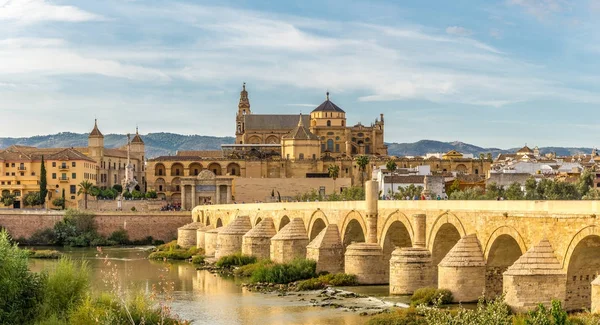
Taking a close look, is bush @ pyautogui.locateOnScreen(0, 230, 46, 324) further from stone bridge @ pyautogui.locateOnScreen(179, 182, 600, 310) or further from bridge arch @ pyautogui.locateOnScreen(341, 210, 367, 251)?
bridge arch @ pyautogui.locateOnScreen(341, 210, 367, 251)

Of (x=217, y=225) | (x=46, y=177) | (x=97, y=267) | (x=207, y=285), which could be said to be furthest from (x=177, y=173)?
(x=207, y=285)

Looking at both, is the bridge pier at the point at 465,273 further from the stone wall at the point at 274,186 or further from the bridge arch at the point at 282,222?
the stone wall at the point at 274,186

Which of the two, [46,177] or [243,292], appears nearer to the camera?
[243,292]

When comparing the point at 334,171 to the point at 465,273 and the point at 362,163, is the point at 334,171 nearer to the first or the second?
the point at 362,163

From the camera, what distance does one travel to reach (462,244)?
2906 centimetres

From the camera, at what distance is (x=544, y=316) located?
19828 millimetres

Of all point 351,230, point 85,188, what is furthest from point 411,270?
point 85,188

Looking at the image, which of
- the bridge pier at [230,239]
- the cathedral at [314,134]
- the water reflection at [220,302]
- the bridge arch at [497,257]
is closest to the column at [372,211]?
the water reflection at [220,302]

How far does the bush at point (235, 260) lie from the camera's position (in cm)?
4788

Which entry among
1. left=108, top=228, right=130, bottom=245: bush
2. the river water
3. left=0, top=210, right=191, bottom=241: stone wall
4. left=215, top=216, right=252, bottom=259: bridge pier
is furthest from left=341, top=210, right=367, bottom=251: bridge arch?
left=0, top=210, right=191, bottom=241: stone wall

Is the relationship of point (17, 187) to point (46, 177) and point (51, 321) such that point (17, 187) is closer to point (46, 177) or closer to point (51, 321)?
point (46, 177)

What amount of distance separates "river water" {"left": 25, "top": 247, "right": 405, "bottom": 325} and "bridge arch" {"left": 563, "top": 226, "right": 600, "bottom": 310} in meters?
5.69

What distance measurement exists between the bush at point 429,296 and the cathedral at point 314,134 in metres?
75.3

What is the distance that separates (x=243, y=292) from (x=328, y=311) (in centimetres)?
764
